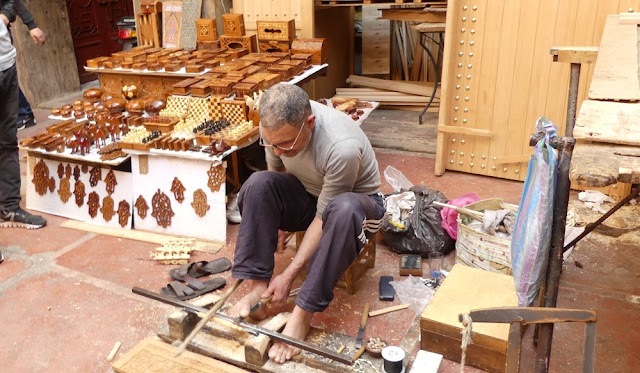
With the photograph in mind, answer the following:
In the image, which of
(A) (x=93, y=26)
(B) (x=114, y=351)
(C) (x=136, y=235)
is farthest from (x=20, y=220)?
(A) (x=93, y=26)

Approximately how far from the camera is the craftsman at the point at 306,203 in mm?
2742

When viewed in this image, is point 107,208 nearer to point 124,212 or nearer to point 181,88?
point 124,212

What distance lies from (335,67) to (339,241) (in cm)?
502

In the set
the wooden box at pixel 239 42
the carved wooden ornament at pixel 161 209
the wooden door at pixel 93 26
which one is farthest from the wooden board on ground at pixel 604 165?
the wooden door at pixel 93 26

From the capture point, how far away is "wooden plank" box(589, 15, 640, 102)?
2.17 metres

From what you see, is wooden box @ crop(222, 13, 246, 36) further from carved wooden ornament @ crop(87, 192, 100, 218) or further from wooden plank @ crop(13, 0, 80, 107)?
wooden plank @ crop(13, 0, 80, 107)

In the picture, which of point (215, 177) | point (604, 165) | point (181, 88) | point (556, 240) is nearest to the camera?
point (604, 165)

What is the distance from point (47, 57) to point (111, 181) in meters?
4.50

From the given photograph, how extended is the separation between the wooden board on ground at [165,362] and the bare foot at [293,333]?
0.64 feet

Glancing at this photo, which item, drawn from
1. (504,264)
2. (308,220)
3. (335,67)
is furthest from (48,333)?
(335,67)

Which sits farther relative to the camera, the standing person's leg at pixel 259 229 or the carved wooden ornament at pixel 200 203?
the carved wooden ornament at pixel 200 203

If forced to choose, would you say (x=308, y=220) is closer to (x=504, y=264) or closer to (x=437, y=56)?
(x=504, y=264)

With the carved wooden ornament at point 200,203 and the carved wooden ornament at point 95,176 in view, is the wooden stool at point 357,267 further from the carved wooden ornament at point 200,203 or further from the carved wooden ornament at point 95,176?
the carved wooden ornament at point 95,176

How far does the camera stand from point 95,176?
175 inches
